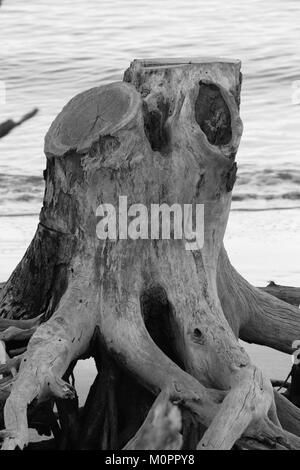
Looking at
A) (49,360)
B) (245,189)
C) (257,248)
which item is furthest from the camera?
(245,189)

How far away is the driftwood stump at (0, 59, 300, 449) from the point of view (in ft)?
16.0

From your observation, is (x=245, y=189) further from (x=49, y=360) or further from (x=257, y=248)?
(x=49, y=360)

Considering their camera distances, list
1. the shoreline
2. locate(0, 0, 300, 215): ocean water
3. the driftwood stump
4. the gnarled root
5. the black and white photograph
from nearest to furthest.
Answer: the gnarled root → the black and white photograph → the driftwood stump → the shoreline → locate(0, 0, 300, 215): ocean water

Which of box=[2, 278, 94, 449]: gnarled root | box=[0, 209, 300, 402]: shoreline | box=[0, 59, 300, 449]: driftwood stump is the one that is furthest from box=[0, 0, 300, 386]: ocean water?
box=[2, 278, 94, 449]: gnarled root

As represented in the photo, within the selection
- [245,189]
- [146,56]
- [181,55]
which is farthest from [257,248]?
[146,56]

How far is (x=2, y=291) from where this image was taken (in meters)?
5.70

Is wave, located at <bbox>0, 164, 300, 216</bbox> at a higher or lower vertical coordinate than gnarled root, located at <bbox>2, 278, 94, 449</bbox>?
higher

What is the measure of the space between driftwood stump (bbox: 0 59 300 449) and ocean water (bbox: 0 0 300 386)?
1368 millimetres

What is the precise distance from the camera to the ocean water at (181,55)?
33.2 feet

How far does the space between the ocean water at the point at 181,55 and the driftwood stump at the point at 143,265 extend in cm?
137

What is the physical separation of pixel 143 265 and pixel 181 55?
14.4 m

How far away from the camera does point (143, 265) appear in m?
5.11

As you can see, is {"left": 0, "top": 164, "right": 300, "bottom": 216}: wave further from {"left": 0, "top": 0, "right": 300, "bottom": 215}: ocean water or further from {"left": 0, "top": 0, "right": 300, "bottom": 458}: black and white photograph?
{"left": 0, "top": 0, "right": 300, "bottom": 458}: black and white photograph

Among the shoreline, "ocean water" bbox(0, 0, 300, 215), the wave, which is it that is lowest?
the shoreline
